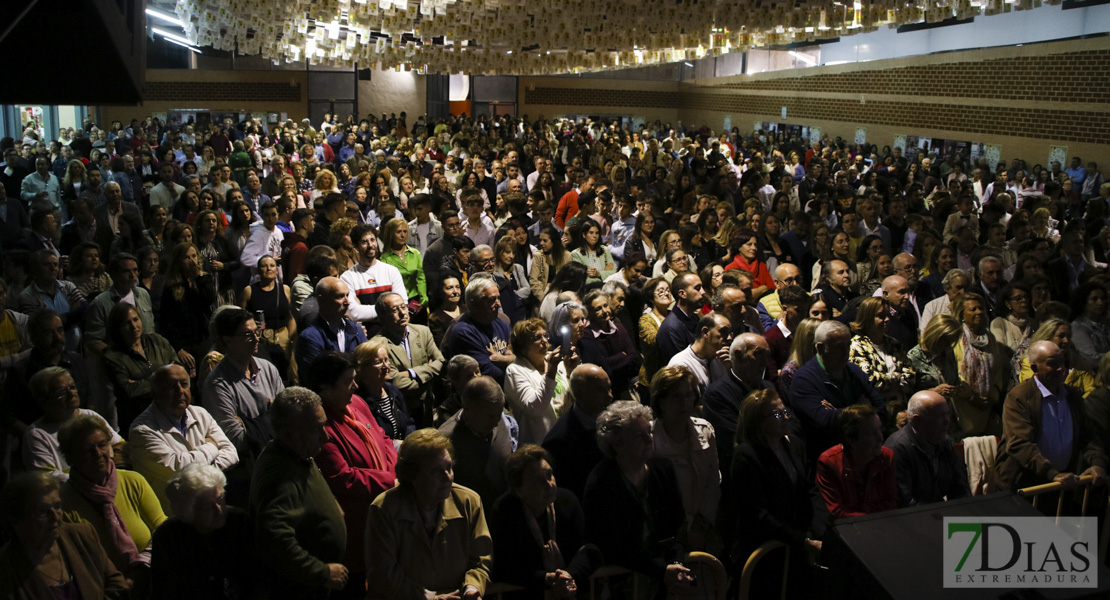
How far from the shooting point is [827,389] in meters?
5.10

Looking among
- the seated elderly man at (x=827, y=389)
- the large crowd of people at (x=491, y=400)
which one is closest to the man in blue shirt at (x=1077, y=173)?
the large crowd of people at (x=491, y=400)

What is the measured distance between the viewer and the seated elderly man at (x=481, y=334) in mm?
5508

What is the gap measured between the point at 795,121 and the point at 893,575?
93.1ft

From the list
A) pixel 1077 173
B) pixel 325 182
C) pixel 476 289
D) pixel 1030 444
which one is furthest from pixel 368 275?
pixel 1077 173

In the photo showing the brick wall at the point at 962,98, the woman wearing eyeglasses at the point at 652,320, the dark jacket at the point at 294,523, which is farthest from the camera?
the brick wall at the point at 962,98

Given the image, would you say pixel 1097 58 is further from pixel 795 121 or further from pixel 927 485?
pixel 927 485

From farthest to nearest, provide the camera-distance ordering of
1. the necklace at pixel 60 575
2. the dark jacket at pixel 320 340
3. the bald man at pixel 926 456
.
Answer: the dark jacket at pixel 320 340 < the bald man at pixel 926 456 < the necklace at pixel 60 575

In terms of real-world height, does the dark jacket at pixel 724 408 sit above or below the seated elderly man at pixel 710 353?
below

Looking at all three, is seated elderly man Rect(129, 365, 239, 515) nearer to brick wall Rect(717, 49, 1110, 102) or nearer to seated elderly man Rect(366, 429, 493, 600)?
seated elderly man Rect(366, 429, 493, 600)

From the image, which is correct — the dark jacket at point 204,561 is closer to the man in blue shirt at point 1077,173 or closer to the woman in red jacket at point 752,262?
the woman in red jacket at point 752,262

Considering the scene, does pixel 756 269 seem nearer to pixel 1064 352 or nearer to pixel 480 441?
pixel 1064 352

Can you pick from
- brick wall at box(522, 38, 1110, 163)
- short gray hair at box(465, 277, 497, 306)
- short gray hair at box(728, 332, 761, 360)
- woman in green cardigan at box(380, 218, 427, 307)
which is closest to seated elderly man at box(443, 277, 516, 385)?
short gray hair at box(465, 277, 497, 306)

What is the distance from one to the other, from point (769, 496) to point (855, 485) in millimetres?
448

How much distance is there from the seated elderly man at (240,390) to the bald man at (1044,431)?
155 inches
